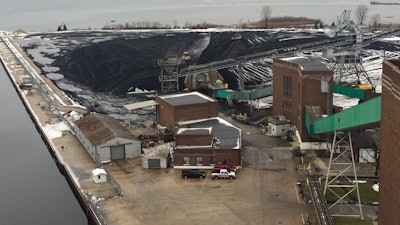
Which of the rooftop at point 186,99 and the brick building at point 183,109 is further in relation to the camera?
the rooftop at point 186,99

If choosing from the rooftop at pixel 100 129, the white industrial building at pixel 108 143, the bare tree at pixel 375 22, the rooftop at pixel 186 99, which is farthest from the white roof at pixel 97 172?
the bare tree at pixel 375 22

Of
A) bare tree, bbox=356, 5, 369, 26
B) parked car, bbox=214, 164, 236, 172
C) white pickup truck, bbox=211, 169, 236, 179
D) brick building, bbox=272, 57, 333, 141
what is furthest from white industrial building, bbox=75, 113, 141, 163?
bare tree, bbox=356, 5, 369, 26

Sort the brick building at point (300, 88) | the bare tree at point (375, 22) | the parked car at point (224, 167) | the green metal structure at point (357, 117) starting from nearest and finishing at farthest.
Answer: the green metal structure at point (357, 117) < the parked car at point (224, 167) < the brick building at point (300, 88) < the bare tree at point (375, 22)

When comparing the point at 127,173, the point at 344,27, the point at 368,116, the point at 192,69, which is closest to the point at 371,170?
the point at 368,116

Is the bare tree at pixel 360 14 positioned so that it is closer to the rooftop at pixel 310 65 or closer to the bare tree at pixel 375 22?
the bare tree at pixel 375 22

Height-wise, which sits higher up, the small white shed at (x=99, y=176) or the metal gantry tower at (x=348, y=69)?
the metal gantry tower at (x=348, y=69)

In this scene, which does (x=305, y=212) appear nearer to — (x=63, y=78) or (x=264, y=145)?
(x=264, y=145)

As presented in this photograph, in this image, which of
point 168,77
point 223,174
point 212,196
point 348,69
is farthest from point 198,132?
point 348,69
